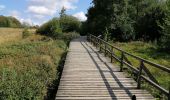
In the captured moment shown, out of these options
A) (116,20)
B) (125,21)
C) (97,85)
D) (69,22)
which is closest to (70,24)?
(69,22)

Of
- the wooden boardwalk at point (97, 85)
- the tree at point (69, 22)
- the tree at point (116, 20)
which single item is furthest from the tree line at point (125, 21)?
the wooden boardwalk at point (97, 85)

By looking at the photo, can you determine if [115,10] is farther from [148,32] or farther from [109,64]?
[109,64]

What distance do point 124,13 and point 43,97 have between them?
31963 millimetres

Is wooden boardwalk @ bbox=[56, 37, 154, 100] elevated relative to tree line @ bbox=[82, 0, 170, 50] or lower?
lower

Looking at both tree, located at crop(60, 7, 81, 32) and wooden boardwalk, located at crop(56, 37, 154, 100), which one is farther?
tree, located at crop(60, 7, 81, 32)

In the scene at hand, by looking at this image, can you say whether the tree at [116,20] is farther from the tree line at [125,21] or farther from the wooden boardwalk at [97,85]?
the wooden boardwalk at [97,85]

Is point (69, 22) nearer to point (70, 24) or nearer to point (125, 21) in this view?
point (70, 24)

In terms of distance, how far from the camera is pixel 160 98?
37.2 feet

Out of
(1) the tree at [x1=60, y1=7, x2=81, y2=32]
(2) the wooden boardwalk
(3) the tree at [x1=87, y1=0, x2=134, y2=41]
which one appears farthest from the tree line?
(2) the wooden boardwalk

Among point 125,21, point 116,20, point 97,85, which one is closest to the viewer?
point 97,85

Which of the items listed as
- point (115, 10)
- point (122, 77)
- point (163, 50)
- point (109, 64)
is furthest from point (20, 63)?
point (115, 10)

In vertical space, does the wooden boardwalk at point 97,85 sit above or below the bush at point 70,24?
below

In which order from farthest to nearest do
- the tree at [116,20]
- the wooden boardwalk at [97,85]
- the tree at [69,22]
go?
1. the tree at [69,22]
2. the tree at [116,20]
3. the wooden boardwalk at [97,85]

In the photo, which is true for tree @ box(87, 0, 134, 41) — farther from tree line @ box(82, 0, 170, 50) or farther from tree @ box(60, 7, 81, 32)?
tree @ box(60, 7, 81, 32)
